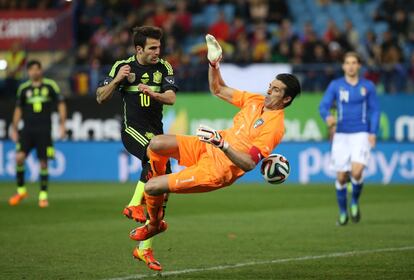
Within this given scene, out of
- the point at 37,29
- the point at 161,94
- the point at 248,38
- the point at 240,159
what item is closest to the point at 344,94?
the point at 161,94

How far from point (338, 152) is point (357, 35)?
40.4ft

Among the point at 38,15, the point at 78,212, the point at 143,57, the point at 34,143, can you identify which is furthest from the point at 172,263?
the point at 38,15

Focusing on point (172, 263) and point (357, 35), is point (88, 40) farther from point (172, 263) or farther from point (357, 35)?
point (172, 263)

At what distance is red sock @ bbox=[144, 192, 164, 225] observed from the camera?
9.77 meters

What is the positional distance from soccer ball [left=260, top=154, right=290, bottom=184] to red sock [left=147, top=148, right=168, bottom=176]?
1033 millimetres

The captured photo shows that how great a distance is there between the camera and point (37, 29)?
28.6m

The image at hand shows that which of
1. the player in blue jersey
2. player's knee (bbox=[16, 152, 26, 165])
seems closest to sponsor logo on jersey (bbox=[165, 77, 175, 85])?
the player in blue jersey

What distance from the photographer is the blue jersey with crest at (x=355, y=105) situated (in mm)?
15250

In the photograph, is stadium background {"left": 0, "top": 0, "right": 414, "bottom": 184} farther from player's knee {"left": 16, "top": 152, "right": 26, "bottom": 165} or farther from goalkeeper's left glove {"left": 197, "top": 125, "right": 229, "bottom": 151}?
goalkeeper's left glove {"left": 197, "top": 125, "right": 229, "bottom": 151}

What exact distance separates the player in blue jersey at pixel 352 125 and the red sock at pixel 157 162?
5509 mm

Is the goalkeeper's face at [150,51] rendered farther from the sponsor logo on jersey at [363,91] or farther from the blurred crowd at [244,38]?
the blurred crowd at [244,38]

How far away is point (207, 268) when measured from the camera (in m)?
10.4

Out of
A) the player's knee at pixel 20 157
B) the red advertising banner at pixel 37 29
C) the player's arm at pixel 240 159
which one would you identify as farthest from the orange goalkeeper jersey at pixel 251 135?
the red advertising banner at pixel 37 29

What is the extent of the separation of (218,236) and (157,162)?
3.67m
